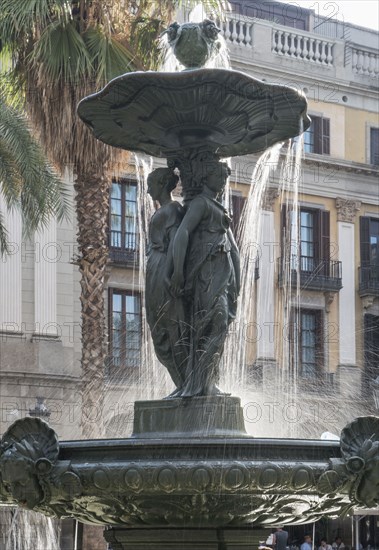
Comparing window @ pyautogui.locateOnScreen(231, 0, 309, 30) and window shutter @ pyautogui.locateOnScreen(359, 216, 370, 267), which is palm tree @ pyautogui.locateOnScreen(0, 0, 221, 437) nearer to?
window @ pyautogui.locateOnScreen(231, 0, 309, 30)

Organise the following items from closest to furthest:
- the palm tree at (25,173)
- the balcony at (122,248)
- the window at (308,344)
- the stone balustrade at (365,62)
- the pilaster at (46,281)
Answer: the palm tree at (25,173), the window at (308,344), the pilaster at (46,281), the balcony at (122,248), the stone balustrade at (365,62)

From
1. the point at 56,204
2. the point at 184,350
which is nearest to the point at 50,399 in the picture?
the point at 56,204

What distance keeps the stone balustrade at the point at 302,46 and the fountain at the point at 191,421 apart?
3162cm

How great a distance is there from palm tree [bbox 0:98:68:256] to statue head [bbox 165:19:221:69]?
41.4 ft

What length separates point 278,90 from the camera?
8867mm

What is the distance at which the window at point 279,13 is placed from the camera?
39.7m

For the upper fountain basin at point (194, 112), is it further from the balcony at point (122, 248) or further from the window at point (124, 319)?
the balcony at point (122, 248)

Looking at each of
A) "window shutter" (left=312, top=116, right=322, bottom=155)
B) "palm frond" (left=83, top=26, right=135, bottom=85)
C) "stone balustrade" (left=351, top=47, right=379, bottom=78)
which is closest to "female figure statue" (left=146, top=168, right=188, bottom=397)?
"palm frond" (left=83, top=26, right=135, bottom=85)

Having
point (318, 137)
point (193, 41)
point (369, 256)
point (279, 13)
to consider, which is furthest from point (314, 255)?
point (193, 41)

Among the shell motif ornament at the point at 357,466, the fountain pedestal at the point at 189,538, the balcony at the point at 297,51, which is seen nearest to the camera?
the shell motif ornament at the point at 357,466

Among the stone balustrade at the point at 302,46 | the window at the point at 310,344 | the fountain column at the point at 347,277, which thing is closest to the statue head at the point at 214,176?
the window at the point at 310,344

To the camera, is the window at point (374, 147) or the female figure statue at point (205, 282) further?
the window at point (374, 147)

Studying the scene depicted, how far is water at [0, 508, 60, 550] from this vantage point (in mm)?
26344

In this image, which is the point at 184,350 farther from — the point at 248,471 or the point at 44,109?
the point at 44,109
